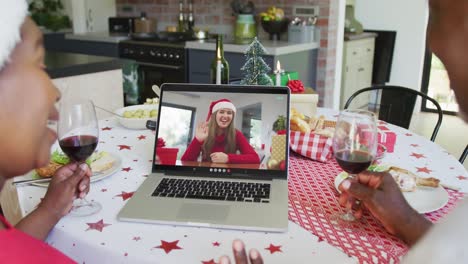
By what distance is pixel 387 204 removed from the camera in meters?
0.96

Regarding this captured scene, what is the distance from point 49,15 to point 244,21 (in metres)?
2.20

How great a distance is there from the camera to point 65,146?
1084 millimetres

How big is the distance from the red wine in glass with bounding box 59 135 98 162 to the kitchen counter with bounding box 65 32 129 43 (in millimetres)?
3260

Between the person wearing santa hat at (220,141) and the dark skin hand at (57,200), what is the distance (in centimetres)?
28

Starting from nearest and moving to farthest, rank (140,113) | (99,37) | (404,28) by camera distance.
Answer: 1. (140,113)
2. (99,37)
3. (404,28)

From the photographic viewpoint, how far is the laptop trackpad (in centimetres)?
100

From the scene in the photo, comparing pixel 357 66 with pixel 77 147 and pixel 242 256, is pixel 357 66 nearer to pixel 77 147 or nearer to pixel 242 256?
pixel 77 147

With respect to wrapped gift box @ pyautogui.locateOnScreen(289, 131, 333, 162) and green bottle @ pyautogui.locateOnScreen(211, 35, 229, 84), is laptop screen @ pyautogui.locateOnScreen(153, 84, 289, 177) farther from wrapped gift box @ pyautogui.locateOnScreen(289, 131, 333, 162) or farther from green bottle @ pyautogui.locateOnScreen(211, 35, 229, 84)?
green bottle @ pyautogui.locateOnScreen(211, 35, 229, 84)

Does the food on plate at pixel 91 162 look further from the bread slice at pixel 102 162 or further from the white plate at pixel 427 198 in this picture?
the white plate at pixel 427 198

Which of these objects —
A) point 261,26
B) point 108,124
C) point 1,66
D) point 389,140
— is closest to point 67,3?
point 261,26

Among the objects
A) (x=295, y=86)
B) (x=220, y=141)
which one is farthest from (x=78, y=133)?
(x=295, y=86)

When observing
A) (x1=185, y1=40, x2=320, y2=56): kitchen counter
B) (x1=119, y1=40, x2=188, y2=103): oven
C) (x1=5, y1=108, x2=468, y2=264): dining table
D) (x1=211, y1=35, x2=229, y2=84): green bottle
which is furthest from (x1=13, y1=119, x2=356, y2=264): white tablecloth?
(x1=119, y1=40, x2=188, y2=103): oven

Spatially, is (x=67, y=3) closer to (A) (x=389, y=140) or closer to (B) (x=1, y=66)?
(A) (x=389, y=140)

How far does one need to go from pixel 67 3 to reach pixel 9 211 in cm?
362
